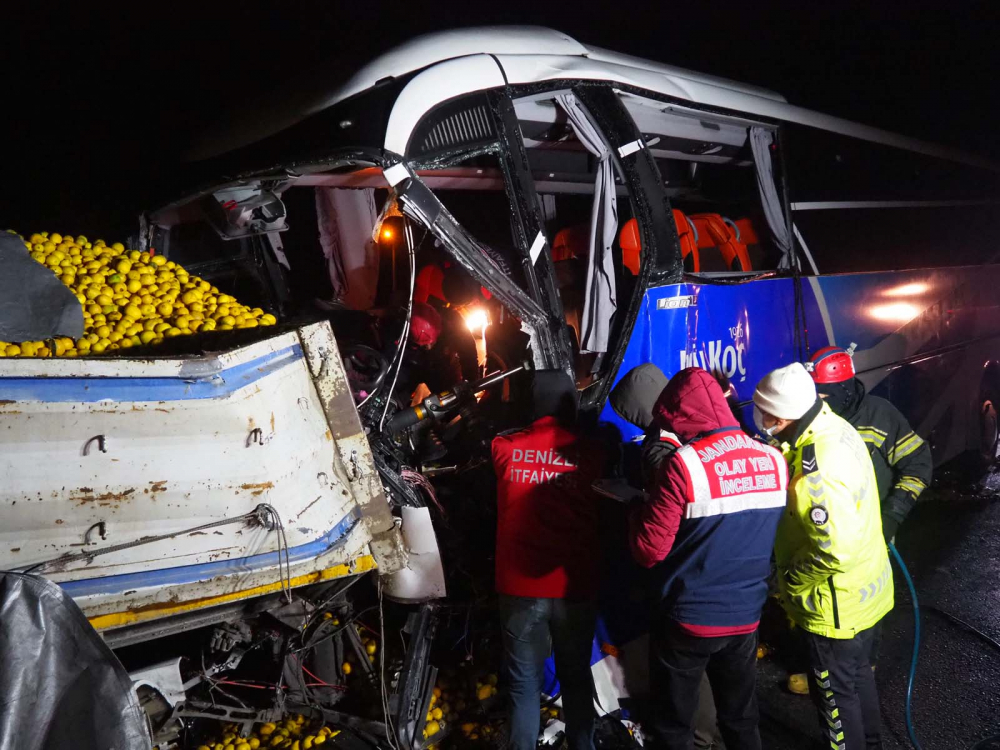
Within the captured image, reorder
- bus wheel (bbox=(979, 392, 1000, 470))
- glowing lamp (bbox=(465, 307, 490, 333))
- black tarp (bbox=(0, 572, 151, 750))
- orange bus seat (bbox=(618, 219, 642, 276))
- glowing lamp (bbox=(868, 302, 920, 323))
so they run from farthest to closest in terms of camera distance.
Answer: bus wheel (bbox=(979, 392, 1000, 470)), glowing lamp (bbox=(868, 302, 920, 323)), glowing lamp (bbox=(465, 307, 490, 333)), orange bus seat (bbox=(618, 219, 642, 276)), black tarp (bbox=(0, 572, 151, 750))

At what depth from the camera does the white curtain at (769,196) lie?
14.5ft

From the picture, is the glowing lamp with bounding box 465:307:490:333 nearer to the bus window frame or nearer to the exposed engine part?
the bus window frame

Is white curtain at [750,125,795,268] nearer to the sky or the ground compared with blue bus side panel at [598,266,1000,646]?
nearer to the sky

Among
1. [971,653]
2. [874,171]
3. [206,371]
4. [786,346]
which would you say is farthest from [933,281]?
[206,371]

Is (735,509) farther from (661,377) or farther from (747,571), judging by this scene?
(661,377)

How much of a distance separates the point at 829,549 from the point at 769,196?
9.55 feet

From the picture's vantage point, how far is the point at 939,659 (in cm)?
381

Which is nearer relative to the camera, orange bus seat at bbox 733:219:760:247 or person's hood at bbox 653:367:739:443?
person's hood at bbox 653:367:739:443

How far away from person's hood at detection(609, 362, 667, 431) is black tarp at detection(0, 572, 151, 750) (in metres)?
2.20

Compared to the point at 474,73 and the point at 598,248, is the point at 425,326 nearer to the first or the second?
the point at 598,248

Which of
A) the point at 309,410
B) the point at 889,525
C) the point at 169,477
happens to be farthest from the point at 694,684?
the point at 169,477

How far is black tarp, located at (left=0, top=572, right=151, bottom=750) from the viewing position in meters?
1.68

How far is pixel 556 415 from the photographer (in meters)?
2.93

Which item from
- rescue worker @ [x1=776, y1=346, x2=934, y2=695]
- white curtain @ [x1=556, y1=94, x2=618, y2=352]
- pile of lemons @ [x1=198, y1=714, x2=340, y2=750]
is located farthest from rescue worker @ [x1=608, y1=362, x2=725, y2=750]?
pile of lemons @ [x1=198, y1=714, x2=340, y2=750]
